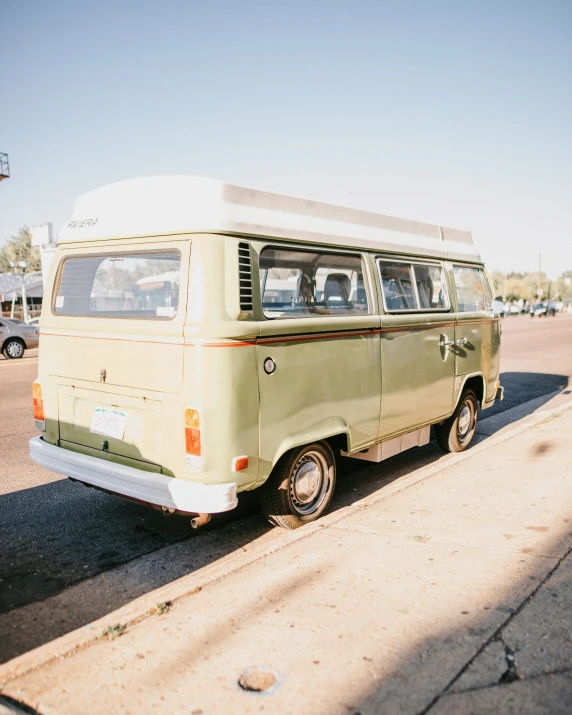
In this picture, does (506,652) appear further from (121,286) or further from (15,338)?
(15,338)

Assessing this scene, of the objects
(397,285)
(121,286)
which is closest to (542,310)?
(397,285)

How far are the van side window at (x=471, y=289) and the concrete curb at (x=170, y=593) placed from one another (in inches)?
77.6

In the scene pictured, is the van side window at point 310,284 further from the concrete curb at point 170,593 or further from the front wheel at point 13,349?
the front wheel at point 13,349

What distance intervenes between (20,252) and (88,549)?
227 ft

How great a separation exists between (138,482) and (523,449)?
4561mm

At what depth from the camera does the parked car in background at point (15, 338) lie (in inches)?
722

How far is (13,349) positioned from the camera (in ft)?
60.8

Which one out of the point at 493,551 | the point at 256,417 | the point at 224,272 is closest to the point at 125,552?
the point at 256,417

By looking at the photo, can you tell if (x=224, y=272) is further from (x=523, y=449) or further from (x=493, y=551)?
(x=523, y=449)

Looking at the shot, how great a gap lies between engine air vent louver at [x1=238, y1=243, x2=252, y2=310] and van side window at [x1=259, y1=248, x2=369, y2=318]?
0.15 meters

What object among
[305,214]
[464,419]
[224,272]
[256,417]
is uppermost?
[305,214]

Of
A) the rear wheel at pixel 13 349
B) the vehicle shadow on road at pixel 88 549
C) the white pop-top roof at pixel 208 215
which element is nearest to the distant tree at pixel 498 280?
the rear wheel at pixel 13 349

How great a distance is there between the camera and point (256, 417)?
4.09 meters

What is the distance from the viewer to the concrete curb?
3.00 meters
